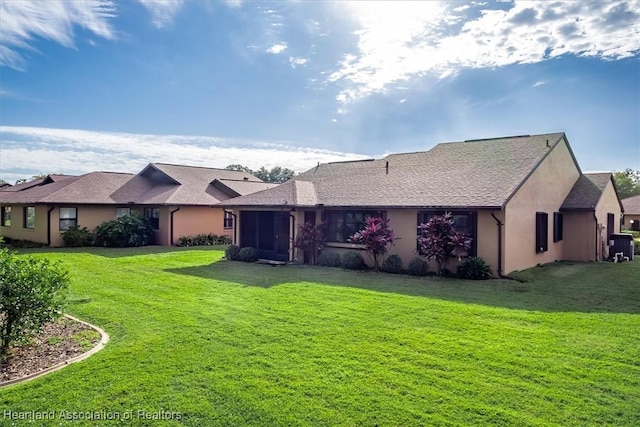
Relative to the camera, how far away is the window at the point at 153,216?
23.8 metres

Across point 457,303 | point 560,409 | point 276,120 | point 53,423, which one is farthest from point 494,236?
Result: point 276,120

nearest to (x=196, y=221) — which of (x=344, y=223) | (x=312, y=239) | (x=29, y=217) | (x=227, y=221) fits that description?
(x=227, y=221)

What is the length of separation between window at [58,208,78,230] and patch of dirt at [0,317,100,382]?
1784 cm

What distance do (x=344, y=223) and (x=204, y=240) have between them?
447 inches

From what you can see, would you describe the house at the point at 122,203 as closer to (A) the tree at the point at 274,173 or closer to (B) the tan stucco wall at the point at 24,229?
(B) the tan stucco wall at the point at 24,229

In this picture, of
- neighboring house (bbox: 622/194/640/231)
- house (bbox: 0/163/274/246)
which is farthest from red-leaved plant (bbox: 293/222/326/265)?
neighboring house (bbox: 622/194/640/231)

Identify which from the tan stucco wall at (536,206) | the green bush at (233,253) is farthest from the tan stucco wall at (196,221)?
the tan stucco wall at (536,206)

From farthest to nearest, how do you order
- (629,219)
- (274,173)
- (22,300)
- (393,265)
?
(274,173) → (629,219) → (393,265) → (22,300)

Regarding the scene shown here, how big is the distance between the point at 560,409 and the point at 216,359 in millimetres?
4289

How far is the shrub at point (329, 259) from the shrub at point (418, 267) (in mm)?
2914

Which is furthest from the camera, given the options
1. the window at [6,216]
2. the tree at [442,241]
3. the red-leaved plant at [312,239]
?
the window at [6,216]

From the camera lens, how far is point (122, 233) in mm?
21797

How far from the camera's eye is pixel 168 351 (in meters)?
5.88

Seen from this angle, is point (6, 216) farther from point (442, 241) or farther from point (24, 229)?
point (442, 241)
